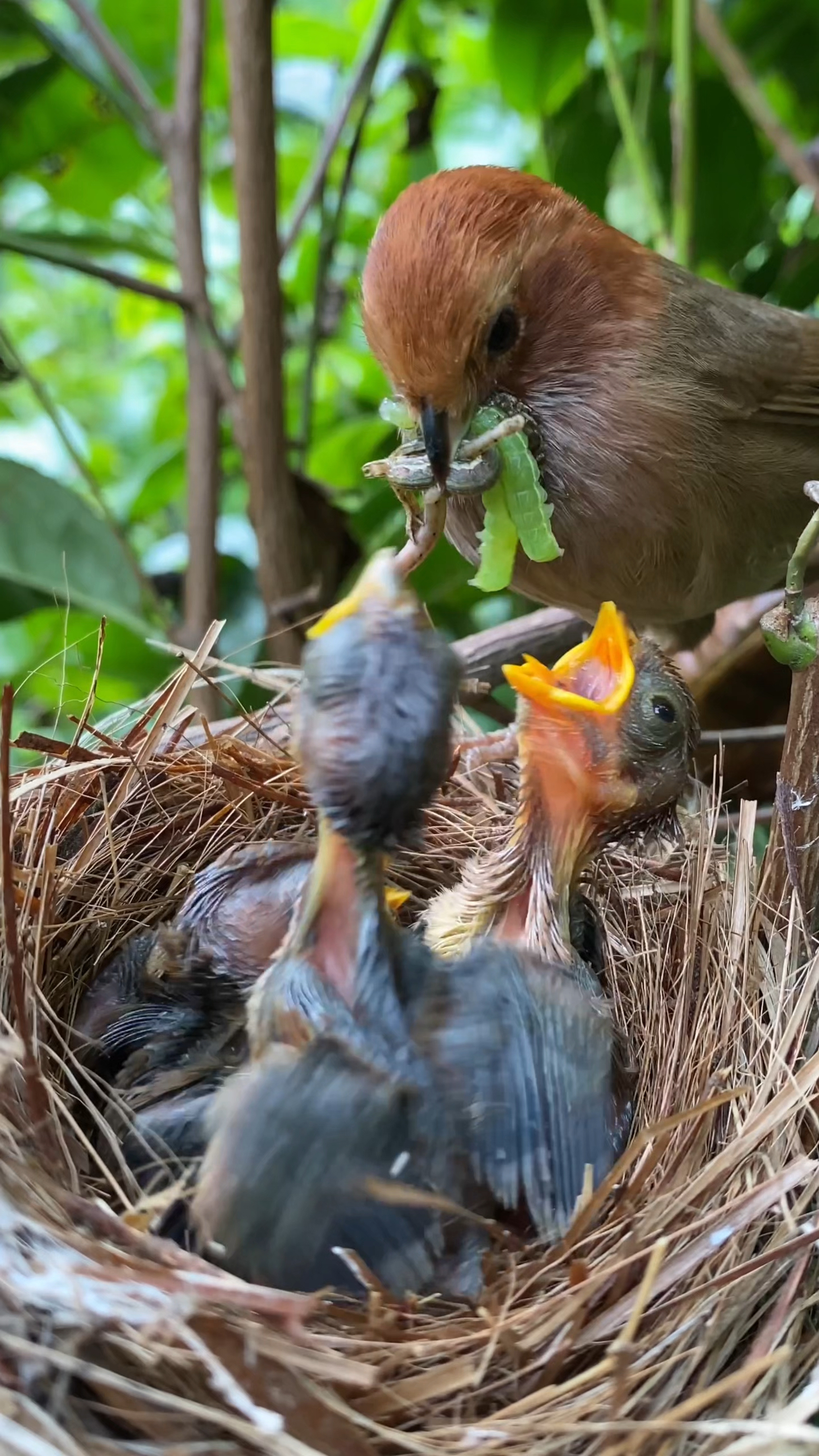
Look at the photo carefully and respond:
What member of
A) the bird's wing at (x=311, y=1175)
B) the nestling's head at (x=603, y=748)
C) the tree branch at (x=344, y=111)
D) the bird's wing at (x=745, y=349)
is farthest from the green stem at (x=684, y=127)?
the bird's wing at (x=311, y=1175)

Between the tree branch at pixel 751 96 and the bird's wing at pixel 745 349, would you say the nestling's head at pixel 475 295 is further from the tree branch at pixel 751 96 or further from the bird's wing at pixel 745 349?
the tree branch at pixel 751 96

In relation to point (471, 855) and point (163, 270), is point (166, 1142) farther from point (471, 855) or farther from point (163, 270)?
point (163, 270)

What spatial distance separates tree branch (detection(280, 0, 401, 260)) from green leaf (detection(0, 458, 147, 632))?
52 centimetres

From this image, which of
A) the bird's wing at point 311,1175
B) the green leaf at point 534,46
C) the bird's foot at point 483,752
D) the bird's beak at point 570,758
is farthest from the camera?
the green leaf at point 534,46

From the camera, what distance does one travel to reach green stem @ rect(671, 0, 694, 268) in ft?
5.77

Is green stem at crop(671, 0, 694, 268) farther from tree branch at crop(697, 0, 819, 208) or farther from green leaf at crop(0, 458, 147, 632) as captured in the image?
green leaf at crop(0, 458, 147, 632)

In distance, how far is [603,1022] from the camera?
37.8 inches

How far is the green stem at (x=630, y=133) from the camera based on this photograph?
5.73 ft

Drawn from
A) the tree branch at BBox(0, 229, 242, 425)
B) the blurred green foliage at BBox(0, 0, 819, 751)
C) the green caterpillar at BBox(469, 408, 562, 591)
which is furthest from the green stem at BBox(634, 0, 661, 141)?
the green caterpillar at BBox(469, 408, 562, 591)

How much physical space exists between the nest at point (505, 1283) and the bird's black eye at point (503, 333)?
1.81 ft

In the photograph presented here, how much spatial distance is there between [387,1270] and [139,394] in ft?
10.4

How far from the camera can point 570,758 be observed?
42.3 inches

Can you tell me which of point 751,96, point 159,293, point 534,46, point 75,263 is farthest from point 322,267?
point 751,96

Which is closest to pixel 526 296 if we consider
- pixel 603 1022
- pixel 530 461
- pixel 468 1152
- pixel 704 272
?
pixel 530 461
